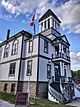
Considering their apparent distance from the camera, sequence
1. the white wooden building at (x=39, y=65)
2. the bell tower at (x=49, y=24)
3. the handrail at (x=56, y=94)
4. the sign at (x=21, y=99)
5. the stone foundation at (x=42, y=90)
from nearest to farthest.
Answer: the sign at (x=21, y=99), the handrail at (x=56, y=94), the stone foundation at (x=42, y=90), the white wooden building at (x=39, y=65), the bell tower at (x=49, y=24)

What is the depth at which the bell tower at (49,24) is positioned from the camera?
75.5 feet

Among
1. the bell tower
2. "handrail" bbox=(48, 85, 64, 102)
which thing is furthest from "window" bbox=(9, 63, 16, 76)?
the bell tower

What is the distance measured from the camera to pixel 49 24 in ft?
78.6

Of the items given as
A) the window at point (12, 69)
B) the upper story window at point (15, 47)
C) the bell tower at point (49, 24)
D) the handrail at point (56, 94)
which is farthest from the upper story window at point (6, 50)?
the handrail at point (56, 94)

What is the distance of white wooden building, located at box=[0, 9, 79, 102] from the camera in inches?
668

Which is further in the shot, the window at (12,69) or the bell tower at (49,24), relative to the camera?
the bell tower at (49,24)

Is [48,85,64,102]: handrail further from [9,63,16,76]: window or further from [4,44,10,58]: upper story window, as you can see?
[4,44,10,58]: upper story window

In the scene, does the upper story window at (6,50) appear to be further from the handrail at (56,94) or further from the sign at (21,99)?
the sign at (21,99)

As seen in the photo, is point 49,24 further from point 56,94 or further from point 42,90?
point 56,94

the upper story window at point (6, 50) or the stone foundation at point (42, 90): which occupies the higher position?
the upper story window at point (6, 50)

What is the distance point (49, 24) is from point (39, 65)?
9944 millimetres

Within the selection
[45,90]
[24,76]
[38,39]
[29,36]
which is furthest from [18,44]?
[45,90]

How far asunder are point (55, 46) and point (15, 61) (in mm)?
7449

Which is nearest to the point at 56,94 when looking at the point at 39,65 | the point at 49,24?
the point at 39,65
